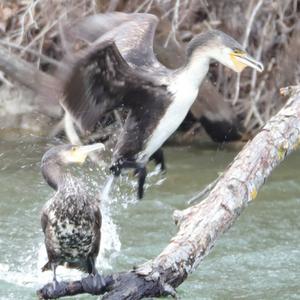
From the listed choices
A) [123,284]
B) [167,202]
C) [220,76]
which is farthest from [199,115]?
[123,284]

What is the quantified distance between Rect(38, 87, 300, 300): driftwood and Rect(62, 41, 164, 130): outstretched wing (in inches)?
43.4

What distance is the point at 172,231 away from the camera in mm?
6652

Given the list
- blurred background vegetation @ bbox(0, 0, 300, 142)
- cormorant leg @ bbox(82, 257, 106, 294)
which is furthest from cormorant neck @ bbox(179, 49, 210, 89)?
blurred background vegetation @ bbox(0, 0, 300, 142)

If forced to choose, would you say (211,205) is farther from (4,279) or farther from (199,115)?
(199,115)

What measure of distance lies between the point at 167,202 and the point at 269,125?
3.00 m

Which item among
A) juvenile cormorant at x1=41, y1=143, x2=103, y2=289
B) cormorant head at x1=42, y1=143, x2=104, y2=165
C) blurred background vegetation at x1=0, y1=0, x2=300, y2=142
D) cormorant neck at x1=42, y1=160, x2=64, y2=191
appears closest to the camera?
juvenile cormorant at x1=41, y1=143, x2=103, y2=289

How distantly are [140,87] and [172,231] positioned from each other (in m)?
1.62

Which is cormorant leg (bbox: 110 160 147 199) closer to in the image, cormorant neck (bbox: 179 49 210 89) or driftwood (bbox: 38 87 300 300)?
cormorant neck (bbox: 179 49 210 89)

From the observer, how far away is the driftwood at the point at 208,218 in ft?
11.0

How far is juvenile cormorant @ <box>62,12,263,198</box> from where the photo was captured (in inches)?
198

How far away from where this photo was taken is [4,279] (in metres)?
5.72

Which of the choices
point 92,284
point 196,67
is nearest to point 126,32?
point 196,67

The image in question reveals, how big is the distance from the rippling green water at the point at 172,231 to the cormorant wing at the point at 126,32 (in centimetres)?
95

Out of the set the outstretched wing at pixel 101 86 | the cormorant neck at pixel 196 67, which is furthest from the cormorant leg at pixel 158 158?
the cormorant neck at pixel 196 67
